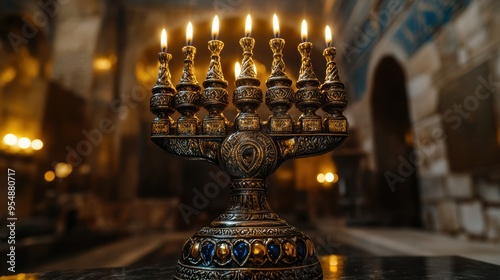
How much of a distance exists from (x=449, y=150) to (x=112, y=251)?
5057 mm

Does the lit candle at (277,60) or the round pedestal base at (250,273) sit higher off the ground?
the lit candle at (277,60)

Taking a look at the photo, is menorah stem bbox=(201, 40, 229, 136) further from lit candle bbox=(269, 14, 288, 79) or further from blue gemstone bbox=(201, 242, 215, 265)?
blue gemstone bbox=(201, 242, 215, 265)

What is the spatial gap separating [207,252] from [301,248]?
323 millimetres

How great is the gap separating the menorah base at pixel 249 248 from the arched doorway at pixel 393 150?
6.39 metres

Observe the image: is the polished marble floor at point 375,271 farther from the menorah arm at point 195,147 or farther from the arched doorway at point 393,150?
the arched doorway at point 393,150

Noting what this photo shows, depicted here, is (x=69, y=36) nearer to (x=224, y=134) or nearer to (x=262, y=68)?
(x=262, y=68)

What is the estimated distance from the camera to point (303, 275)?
1217 mm

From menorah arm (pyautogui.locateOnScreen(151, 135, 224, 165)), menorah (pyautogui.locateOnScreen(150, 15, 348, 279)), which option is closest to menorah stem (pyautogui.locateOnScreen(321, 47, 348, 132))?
menorah (pyautogui.locateOnScreen(150, 15, 348, 279))

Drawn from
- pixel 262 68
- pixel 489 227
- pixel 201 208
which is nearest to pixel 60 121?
pixel 201 208

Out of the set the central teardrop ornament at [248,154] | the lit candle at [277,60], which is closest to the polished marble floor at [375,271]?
the central teardrop ornament at [248,154]

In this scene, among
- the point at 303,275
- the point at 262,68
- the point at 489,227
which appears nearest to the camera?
the point at 303,275

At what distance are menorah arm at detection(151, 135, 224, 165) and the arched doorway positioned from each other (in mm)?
6431

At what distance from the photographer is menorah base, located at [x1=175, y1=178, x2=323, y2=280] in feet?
3.89

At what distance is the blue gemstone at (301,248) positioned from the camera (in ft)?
4.06
